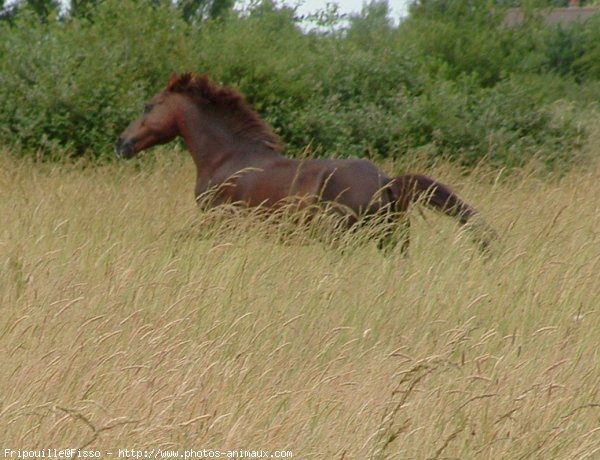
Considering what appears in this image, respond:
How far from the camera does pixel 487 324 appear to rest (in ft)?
18.2

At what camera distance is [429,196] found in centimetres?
769

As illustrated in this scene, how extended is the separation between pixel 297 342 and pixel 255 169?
146 inches

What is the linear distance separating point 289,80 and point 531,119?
2.98 m

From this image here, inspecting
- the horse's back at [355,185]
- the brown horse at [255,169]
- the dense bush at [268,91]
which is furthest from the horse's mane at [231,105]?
the dense bush at [268,91]

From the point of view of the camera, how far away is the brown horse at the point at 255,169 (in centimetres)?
786

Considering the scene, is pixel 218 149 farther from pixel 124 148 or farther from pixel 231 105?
pixel 124 148

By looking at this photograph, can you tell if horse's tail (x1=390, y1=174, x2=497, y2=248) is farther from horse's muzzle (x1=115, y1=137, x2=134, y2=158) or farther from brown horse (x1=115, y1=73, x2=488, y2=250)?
horse's muzzle (x1=115, y1=137, x2=134, y2=158)

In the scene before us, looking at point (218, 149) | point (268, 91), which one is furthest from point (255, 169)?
point (268, 91)

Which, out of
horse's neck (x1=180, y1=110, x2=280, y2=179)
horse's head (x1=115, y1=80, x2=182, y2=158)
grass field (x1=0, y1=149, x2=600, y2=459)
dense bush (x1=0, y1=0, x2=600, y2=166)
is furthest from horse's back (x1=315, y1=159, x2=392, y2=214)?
dense bush (x1=0, y1=0, x2=600, y2=166)

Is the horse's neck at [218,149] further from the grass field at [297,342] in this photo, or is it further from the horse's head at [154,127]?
the grass field at [297,342]

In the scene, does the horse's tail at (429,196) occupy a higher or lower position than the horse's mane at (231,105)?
lower

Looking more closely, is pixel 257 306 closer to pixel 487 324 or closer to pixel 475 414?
pixel 487 324

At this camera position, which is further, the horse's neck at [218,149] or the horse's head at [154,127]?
the horse's head at [154,127]

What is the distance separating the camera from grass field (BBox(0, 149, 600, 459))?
152 inches
